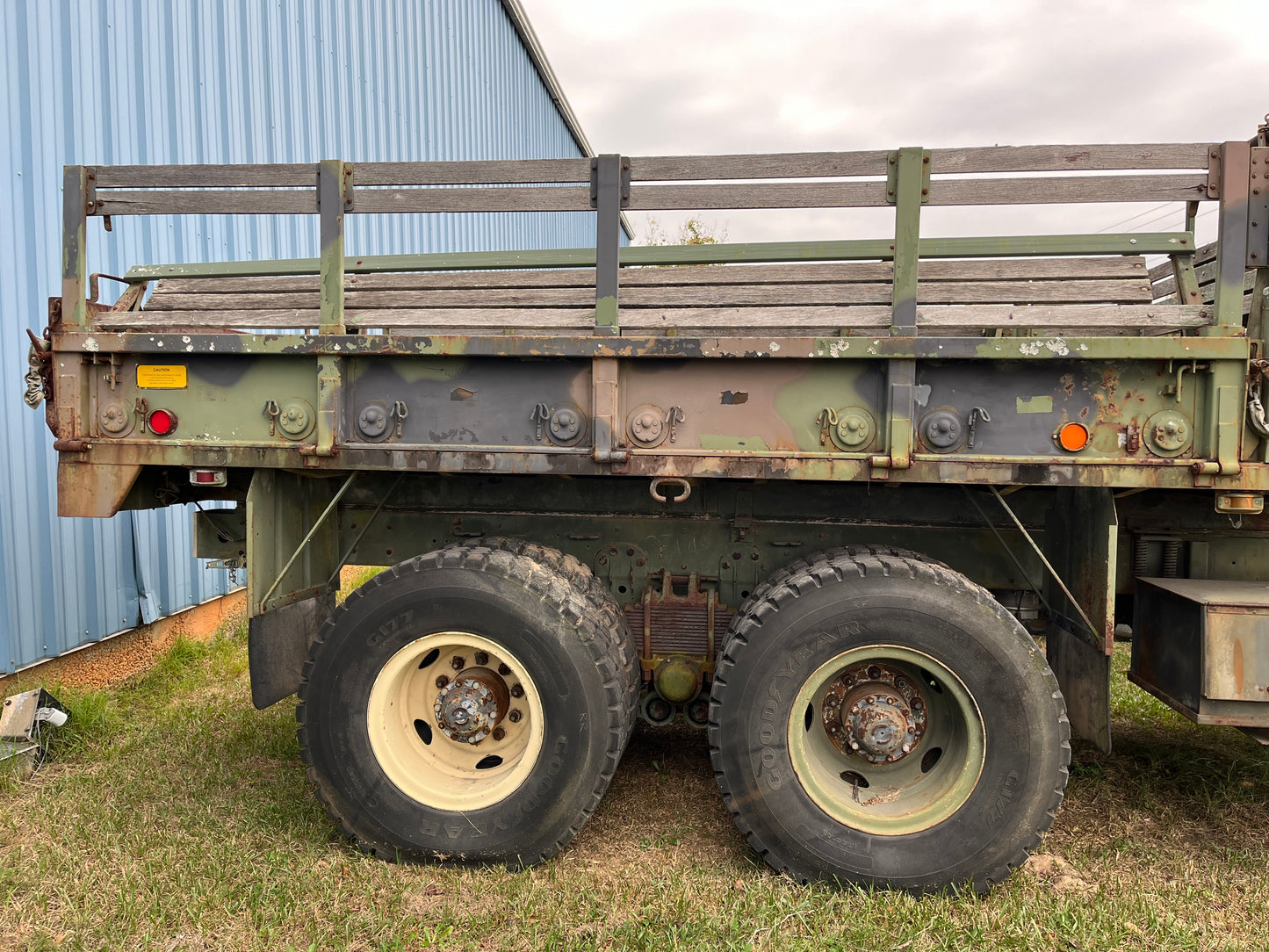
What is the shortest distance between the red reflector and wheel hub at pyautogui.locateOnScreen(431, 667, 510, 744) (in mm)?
1474

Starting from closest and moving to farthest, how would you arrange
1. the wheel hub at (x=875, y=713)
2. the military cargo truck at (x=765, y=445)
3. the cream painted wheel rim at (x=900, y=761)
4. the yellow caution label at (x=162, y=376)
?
1. the military cargo truck at (x=765, y=445)
2. the cream painted wheel rim at (x=900, y=761)
3. the wheel hub at (x=875, y=713)
4. the yellow caution label at (x=162, y=376)

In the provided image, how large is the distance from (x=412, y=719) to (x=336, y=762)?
1.05 ft

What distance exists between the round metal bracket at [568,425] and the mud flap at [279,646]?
1457 mm

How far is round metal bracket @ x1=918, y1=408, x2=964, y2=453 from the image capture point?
276cm

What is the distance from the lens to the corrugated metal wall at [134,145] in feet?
14.9

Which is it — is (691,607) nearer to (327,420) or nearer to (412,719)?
(412,719)

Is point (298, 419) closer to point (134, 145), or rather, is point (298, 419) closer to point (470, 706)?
point (470, 706)

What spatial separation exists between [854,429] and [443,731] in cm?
197

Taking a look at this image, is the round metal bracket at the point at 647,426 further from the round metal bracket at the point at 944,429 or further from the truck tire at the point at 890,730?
the round metal bracket at the point at 944,429

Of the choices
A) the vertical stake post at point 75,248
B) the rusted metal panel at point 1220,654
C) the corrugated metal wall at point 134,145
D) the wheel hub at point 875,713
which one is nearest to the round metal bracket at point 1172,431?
the rusted metal panel at point 1220,654

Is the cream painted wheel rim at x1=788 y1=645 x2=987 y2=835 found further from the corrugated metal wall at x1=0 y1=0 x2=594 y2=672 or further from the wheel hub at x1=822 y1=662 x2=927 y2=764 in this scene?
the corrugated metal wall at x1=0 y1=0 x2=594 y2=672

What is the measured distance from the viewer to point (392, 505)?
3.69m

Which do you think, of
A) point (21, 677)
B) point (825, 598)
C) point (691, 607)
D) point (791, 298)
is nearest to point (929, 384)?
point (791, 298)

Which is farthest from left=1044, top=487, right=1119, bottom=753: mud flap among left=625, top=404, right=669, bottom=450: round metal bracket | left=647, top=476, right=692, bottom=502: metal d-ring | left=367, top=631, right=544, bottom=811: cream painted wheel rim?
left=367, top=631, right=544, bottom=811: cream painted wheel rim
